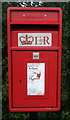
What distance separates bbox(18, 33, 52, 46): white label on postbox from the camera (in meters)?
2.62

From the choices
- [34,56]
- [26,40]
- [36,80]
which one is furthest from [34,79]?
[26,40]

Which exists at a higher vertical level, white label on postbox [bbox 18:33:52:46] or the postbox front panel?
white label on postbox [bbox 18:33:52:46]

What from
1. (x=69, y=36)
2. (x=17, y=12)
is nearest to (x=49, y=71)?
(x=17, y=12)

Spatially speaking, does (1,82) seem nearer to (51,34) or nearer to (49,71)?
(49,71)

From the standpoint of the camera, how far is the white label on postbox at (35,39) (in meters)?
2.62

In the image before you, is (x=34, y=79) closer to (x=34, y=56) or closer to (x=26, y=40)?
(x=34, y=56)

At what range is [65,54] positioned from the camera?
3.58 meters

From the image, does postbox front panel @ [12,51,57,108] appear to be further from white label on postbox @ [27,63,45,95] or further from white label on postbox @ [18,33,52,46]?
white label on postbox @ [18,33,52,46]

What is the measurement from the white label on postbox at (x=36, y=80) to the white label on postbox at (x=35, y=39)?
0.31m

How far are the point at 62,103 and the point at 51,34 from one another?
1551 millimetres

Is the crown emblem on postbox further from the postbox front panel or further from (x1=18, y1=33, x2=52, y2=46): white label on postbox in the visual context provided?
the postbox front panel

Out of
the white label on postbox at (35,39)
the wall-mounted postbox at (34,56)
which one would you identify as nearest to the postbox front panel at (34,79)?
the wall-mounted postbox at (34,56)

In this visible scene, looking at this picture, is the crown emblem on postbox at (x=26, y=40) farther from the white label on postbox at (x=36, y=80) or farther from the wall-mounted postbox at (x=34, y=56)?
the white label on postbox at (x=36, y=80)

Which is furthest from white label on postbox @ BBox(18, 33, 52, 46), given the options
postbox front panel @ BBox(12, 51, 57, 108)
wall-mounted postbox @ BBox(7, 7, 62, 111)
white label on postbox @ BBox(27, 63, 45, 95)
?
white label on postbox @ BBox(27, 63, 45, 95)
